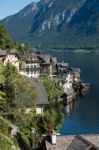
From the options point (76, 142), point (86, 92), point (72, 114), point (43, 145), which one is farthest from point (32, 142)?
point (86, 92)

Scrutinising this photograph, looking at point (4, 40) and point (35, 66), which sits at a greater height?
point (4, 40)

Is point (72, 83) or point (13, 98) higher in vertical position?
point (13, 98)

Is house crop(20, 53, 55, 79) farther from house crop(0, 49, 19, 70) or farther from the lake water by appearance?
the lake water

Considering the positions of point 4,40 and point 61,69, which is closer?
point 4,40

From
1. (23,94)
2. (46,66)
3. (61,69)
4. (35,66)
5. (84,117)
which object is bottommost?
(84,117)

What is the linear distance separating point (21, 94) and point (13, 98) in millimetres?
813

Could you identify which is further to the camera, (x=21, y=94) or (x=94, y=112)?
(x=94, y=112)

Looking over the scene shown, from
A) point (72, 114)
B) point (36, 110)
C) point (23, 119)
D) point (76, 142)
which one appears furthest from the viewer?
point (72, 114)

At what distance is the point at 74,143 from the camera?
27.5 m

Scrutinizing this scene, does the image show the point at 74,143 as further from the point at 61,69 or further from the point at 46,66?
the point at 61,69

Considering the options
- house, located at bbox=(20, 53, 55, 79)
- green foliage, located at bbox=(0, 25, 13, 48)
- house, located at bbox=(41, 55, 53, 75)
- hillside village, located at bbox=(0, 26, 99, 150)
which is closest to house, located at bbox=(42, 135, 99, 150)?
hillside village, located at bbox=(0, 26, 99, 150)

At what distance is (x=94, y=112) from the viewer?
275ft

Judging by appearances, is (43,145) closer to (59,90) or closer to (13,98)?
(13,98)

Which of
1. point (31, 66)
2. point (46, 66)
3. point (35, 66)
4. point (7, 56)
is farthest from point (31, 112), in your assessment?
point (46, 66)
